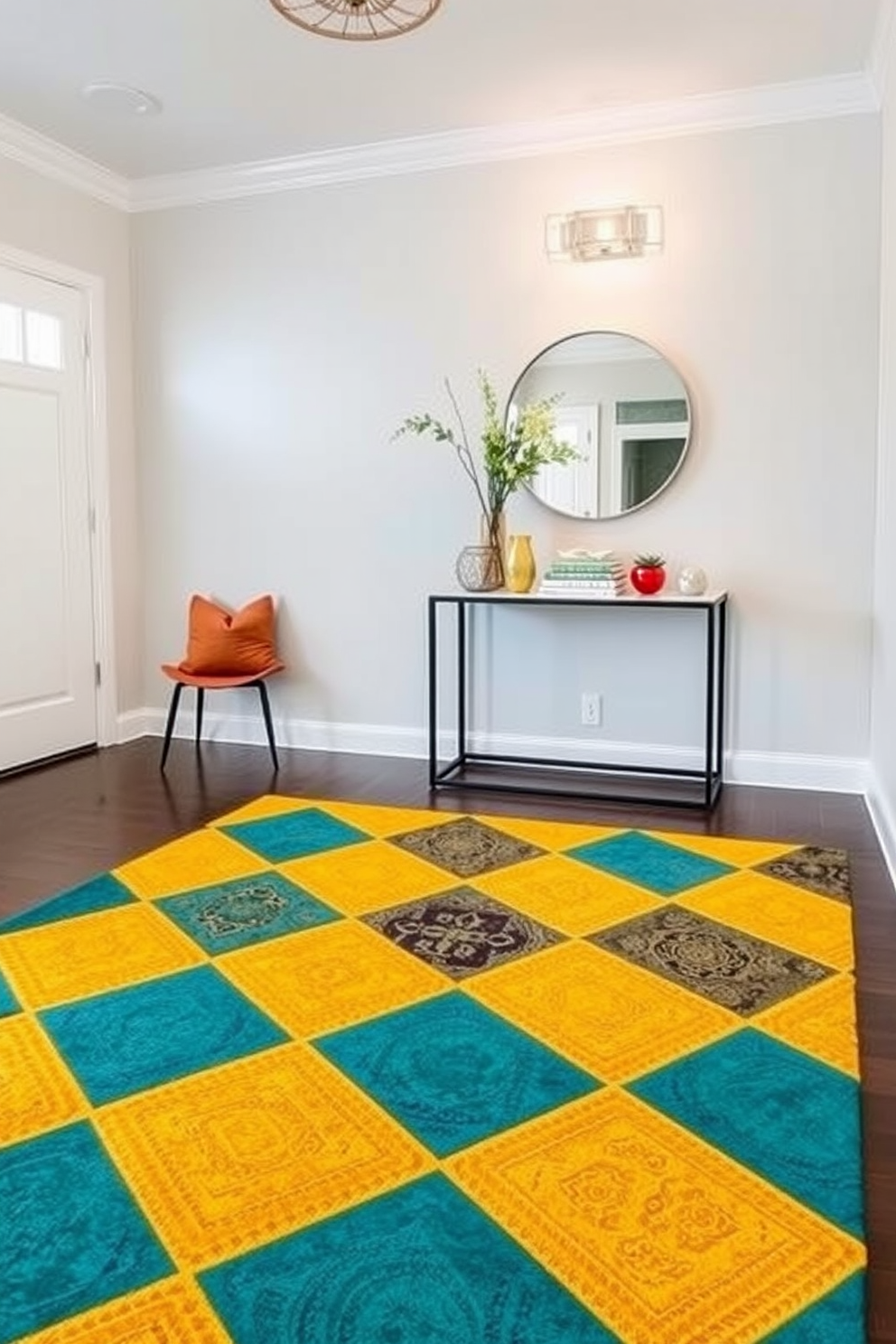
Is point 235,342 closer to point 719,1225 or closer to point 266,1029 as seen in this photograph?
point 266,1029

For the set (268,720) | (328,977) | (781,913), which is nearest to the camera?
(328,977)

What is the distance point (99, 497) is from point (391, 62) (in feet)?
7.35

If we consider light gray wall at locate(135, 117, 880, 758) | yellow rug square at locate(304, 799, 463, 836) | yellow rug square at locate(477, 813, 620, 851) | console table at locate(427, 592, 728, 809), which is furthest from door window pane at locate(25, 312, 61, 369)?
yellow rug square at locate(477, 813, 620, 851)

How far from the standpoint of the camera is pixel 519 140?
4066 mm

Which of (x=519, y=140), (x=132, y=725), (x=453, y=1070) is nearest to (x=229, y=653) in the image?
(x=132, y=725)

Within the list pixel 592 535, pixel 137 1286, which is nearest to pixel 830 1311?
pixel 137 1286

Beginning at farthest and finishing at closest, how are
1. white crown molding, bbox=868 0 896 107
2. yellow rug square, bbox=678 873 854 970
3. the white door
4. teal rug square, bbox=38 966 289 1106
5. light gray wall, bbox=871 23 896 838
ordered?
the white door
light gray wall, bbox=871 23 896 838
white crown molding, bbox=868 0 896 107
yellow rug square, bbox=678 873 854 970
teal rug square, bbox=38 966 289 1106

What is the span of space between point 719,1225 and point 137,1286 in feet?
2.66

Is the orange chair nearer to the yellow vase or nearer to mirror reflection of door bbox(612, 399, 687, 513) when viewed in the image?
the yellow vase

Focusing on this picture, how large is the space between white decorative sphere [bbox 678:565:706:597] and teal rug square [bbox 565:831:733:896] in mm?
1012

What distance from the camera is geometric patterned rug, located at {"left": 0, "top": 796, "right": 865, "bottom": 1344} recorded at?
4.41ft

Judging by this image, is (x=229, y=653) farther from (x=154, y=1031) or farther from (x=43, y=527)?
(x=154, y=1031)

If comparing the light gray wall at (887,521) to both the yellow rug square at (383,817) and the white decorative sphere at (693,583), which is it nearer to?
the white decorative sphere at (693,583)

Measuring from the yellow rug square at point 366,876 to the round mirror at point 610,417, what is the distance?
172 cm
